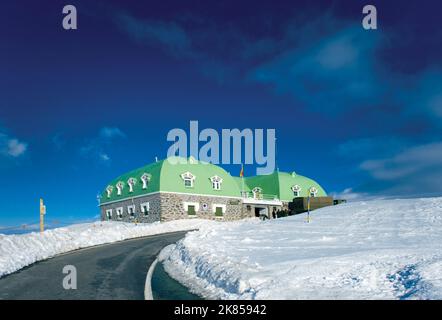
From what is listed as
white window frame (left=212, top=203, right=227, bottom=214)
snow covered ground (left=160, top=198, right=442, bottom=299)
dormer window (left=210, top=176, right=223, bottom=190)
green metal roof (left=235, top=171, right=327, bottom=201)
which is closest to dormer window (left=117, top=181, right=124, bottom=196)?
dormer window (left=210, top=176, right=223, bottom=190)

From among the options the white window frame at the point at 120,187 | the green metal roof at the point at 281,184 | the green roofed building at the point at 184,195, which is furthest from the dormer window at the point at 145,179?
the green metal roof at the point at 281,184

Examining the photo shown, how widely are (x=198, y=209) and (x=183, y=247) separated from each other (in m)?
34.5

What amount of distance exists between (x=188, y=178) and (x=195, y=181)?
116cm

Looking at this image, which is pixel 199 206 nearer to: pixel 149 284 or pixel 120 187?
pixel 120 187

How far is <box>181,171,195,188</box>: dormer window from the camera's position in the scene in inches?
2015

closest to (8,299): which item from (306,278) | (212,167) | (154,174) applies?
(306,278)

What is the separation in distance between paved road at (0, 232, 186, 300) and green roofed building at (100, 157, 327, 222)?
30590mm

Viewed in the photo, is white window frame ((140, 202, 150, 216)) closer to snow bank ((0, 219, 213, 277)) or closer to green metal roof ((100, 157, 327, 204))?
green metal roof ((100, 157, 327, 204))

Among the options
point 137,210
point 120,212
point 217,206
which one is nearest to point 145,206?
point 137,210
